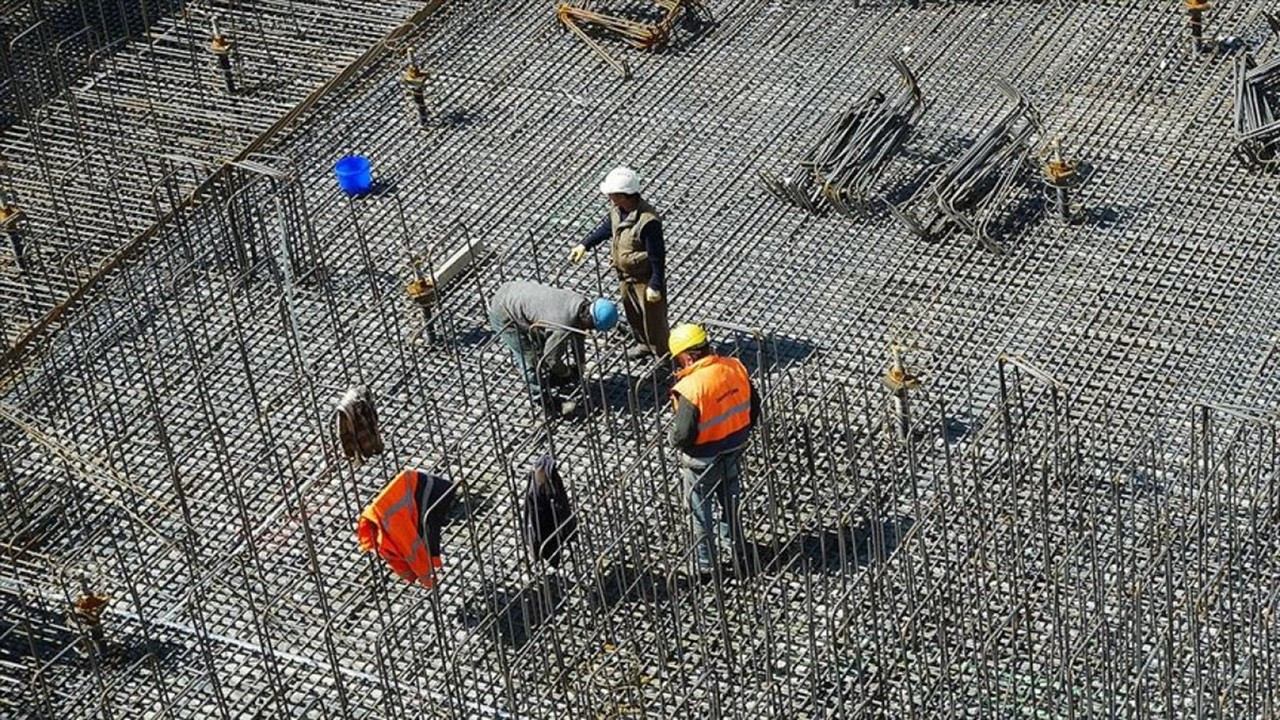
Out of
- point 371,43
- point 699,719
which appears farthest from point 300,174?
point 699,719

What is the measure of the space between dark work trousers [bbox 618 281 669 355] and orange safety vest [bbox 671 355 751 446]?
180cm

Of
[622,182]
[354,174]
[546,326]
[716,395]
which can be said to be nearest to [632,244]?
[622,182]

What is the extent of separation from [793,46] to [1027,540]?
637 cm

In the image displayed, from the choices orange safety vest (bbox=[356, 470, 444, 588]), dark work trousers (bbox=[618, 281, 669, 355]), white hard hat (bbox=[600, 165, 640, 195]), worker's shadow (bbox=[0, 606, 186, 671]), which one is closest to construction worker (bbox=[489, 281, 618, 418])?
dark work trousers (bbox=[618, 281, 669, 355])

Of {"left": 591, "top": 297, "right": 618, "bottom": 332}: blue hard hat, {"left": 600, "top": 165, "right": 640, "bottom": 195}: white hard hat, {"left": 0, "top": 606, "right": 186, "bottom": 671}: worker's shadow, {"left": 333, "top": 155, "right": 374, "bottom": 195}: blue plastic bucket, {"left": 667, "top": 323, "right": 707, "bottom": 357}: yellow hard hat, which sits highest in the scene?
{"left": 600, "top": 165, "right": 640, "bottom": 195}: white hard hat

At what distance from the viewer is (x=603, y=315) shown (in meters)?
16.9

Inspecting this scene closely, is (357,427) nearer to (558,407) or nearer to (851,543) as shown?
(558,407)

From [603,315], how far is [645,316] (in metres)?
0.64

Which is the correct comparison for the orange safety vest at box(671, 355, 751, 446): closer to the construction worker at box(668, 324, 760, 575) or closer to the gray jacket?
the construction worker at box(668, 324, 760, 575)

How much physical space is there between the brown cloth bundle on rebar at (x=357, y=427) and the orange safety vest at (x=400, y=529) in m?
1.10

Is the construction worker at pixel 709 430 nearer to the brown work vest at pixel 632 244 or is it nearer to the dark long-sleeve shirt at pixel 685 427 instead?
the dark long-sleeve shirt at pixel 685 427

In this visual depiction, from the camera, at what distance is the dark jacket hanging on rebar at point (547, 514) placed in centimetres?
1547

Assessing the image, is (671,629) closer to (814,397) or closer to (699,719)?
(699,719)

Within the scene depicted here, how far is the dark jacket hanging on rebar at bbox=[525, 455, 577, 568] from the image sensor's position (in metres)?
15.5
